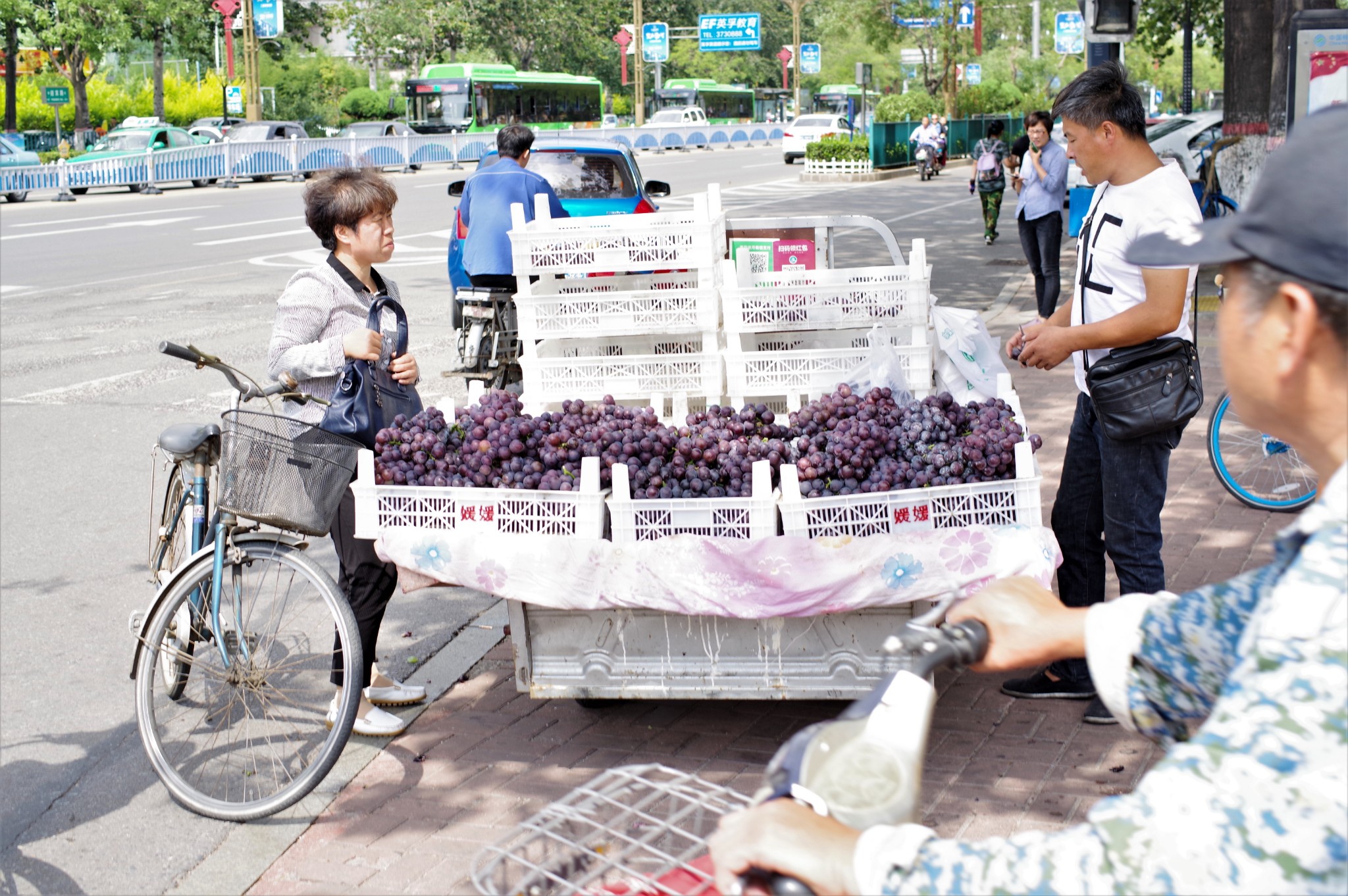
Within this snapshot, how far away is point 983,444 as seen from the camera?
12.9ft

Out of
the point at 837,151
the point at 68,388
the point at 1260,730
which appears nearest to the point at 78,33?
the point at 837,151

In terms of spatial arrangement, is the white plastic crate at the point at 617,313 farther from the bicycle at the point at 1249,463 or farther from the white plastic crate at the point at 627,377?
the bicycle at the point at 1249,463

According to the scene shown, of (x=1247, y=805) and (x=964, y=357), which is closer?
(x=1247, y=805)

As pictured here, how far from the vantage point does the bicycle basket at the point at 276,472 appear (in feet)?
12.5

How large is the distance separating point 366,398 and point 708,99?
69.4 m

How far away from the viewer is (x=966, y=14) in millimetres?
47250

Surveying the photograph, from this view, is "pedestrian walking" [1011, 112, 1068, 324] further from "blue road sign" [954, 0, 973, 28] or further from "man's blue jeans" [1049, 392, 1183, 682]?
"blue road sign" [954, 0, 973, 28]

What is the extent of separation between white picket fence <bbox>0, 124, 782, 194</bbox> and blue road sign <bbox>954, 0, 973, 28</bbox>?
13120 mm

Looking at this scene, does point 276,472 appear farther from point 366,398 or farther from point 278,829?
point 278,829

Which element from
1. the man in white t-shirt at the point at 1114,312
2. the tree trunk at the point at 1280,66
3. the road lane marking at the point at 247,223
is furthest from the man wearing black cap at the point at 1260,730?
the road lane marking at the point at 247,223

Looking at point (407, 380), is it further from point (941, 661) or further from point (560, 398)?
point (941, 661)

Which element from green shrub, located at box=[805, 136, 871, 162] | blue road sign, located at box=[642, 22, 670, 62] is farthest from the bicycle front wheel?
blue road sign, located at box=[642, 22, 670, 62]

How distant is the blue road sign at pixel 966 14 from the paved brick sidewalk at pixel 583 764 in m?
45.0

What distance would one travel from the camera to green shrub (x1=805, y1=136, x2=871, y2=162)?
3538 cm
